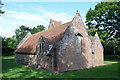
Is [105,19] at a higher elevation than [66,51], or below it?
higher

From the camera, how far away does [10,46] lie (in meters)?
61.5

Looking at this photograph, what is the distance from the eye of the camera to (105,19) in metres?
35.8

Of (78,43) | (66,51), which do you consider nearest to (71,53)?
(66,51)

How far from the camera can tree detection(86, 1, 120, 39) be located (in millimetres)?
32350

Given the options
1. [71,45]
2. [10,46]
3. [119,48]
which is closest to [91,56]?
[71,45]

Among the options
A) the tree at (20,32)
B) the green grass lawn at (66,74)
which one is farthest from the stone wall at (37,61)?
the tree at (20,32)

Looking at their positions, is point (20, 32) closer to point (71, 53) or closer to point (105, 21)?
point (105, 21)

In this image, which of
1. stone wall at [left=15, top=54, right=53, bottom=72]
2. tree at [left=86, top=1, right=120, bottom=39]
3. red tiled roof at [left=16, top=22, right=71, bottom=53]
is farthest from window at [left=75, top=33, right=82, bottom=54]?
tree at [left=86, top=1, right=120, bottom=39]

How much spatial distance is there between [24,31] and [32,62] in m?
85.9

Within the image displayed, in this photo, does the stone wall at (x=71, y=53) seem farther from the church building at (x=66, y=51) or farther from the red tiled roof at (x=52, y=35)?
the red tiled roof at (x=52, y=35)

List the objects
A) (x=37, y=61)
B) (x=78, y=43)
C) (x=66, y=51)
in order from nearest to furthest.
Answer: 1. (x=66, y=51)
2. (x=78, y=43)
3. (x=37, y=61)

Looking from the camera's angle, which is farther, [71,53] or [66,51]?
[71,53]

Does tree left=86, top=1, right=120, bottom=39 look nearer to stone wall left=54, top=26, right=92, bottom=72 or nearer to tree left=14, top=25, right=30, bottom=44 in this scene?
stone wall left=54, top=26, right=92, bottom=72

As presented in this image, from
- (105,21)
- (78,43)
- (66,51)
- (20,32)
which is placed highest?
(20,32)
